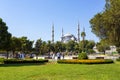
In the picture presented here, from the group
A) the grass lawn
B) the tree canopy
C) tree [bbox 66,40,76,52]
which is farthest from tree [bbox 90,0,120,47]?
tree [bbox 66,40,76,52]

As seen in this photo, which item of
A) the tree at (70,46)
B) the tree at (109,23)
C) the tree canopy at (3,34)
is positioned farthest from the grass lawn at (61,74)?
the tree at (70,46)

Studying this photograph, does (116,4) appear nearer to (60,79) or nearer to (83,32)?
(60,79)

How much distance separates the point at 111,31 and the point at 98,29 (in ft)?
13.0

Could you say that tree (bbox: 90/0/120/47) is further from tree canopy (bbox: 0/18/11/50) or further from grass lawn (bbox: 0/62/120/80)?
grass lawn (bbox: 0/62/120/80)

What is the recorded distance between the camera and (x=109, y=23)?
126 ft

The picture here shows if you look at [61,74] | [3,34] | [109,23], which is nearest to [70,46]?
[109,23]

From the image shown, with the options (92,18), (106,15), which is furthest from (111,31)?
(92,18)

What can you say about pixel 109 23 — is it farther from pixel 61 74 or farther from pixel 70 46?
pixel 70 46

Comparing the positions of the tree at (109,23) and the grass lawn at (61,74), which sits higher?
the tree at (109,23)

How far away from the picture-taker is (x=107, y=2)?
39.4 metres

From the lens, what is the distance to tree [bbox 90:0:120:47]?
117ft

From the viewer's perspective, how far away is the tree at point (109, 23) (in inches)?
1407

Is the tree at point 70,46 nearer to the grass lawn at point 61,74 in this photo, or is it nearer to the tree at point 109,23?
the tree at point 109,23

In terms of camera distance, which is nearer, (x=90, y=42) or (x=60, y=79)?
(x=60, y=79)
